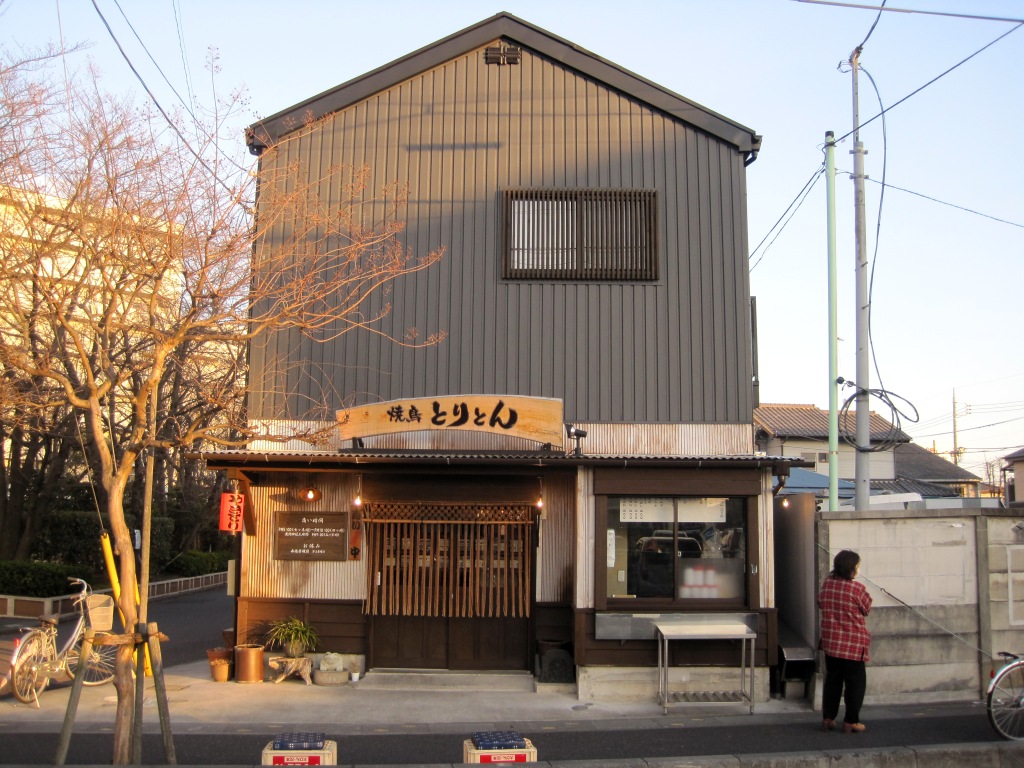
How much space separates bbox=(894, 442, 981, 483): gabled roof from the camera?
171ft

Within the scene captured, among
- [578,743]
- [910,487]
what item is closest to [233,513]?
[578,743]

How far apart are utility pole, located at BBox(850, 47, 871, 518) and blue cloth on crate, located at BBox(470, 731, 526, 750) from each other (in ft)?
28.8

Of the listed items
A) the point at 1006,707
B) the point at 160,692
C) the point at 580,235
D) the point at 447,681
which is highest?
the point at 580,235

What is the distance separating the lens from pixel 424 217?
14078 mm

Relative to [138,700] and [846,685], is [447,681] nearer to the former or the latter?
[846,685]

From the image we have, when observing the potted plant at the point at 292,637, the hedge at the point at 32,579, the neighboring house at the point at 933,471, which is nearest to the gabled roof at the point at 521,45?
the potted plant at the point at 292,637

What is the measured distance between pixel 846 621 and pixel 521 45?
1007 cm

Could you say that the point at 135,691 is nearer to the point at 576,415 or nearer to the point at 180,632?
the point at 576,415

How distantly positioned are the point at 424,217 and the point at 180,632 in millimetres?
11504

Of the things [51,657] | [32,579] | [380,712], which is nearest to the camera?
[380,712]

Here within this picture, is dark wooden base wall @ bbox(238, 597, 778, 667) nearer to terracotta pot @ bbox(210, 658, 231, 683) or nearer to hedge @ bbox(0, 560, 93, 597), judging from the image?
terracotta pot @ bbox(210, 658, 231, 683)

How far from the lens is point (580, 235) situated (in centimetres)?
1405

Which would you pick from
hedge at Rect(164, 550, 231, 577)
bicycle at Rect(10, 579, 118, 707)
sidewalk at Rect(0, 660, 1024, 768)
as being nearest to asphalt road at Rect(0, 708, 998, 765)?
sidewalk at Rect(0, 660, 1024, 768)

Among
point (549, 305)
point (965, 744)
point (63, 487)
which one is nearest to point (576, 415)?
point (549, 305)
